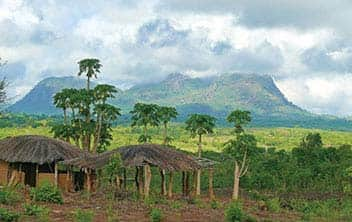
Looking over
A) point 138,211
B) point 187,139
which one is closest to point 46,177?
point 138,211

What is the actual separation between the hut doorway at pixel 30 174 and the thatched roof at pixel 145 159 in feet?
16.4

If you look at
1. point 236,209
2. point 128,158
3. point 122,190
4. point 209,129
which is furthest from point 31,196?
point 209,129

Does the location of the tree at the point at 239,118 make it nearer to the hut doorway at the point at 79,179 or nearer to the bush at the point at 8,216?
the hut doorway at the point at 79,179

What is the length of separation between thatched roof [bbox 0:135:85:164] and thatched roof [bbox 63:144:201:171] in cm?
132

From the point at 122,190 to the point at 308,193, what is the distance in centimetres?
1605

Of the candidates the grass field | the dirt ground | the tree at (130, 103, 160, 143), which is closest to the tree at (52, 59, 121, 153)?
the tree at (130, 103, 160, 143)

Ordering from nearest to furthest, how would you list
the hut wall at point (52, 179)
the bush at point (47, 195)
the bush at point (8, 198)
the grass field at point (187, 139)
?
the bush at point (8, 198)
the bush at point (47, 195)
the hut wall at point (52, 179)
the grass field at point (187, 139)

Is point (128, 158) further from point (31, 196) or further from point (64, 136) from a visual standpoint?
point (64, 136)

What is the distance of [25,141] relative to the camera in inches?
1292

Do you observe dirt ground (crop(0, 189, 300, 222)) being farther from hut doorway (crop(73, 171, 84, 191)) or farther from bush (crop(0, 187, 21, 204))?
hut doorway (crop(73, 171, 84, 191))

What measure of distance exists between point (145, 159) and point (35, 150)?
6.95 metres

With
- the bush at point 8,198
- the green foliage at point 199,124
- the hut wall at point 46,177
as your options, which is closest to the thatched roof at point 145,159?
the hut wall at point 46,177

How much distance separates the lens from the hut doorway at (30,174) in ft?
114

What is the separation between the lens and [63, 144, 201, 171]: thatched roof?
28.4 m
